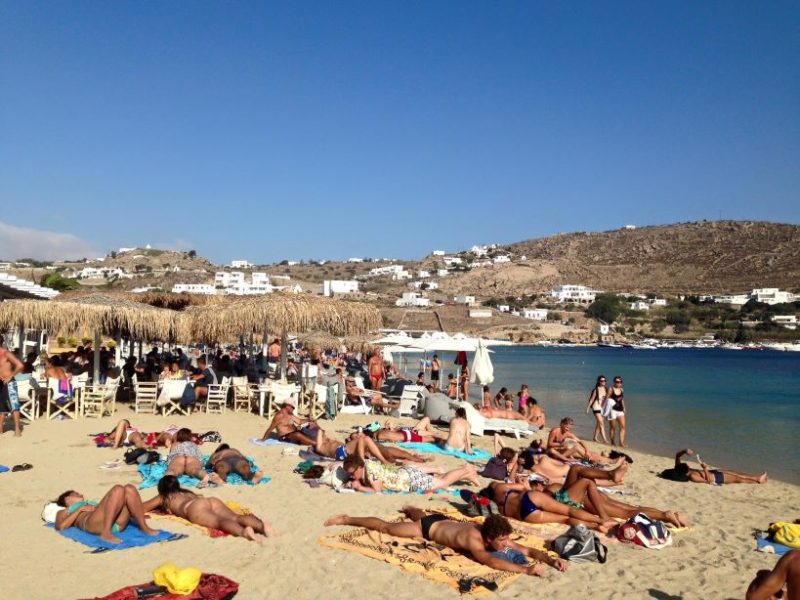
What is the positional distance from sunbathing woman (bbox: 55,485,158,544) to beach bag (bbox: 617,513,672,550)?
12.0 feet

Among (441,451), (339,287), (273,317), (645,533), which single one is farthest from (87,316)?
(339,287)

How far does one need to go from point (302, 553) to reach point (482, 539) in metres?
1.29

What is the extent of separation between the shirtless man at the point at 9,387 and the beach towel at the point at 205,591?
5.58 meters

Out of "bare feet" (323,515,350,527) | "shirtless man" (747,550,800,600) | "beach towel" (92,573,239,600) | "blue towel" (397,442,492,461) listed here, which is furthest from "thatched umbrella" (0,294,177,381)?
"shirtless man" (747,550,800,600)

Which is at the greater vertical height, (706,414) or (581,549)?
(581,549)

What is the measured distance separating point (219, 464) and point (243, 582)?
2.64 m

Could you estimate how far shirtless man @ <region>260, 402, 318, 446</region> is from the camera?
29.0ft

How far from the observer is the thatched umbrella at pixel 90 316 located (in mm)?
11039

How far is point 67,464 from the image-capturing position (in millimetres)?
7203

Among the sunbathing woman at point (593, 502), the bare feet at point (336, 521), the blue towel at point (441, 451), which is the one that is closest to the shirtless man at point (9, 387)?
the blue towel at point (441, 451)

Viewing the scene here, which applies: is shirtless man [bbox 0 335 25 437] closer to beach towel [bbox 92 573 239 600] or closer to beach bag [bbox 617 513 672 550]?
beach towel [bbox 92 573 239 600]

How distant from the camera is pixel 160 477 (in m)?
6.83

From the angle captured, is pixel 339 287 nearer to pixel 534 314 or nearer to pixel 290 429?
pixel 534 314

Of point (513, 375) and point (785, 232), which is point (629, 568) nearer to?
point (513, 375)
